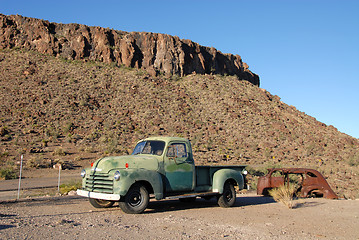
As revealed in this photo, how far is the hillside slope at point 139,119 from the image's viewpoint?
39.1m

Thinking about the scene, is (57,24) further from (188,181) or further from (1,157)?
(188,181)

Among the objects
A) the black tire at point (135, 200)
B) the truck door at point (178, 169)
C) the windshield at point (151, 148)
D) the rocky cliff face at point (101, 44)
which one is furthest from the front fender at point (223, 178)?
the rocky cliff face at point (101, 44)

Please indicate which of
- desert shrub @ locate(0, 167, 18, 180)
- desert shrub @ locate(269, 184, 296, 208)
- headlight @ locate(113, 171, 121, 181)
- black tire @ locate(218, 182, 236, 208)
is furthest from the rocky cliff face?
headlight @ locate(113, 171, 121, 181)

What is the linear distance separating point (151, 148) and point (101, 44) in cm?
5328

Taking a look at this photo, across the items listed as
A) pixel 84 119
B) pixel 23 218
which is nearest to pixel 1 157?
pixel 84 119

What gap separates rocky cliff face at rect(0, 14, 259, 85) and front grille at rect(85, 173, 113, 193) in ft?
168

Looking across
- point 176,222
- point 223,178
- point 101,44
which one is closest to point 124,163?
point 176,222

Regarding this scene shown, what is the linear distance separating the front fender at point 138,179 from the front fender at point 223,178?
2.47m

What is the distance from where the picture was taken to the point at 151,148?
458 inches

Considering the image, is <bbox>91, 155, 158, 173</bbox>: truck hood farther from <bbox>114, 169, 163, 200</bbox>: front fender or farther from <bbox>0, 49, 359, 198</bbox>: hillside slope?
<bbox>0, 49, 359, 198</bbox>: hillside slope

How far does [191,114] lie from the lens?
53531 mm

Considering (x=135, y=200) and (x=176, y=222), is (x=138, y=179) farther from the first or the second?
(x=176, y=222)

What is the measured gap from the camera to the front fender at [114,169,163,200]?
9.83 m

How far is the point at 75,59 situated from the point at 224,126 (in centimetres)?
2716
